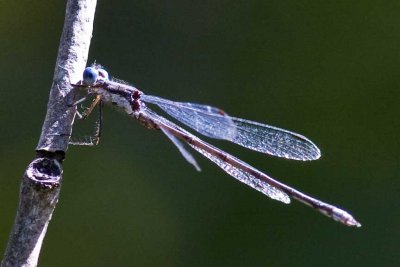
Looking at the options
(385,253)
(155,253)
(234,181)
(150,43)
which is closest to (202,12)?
(150,43)

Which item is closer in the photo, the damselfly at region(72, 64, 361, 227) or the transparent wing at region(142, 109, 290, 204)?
the damselfly at region(72, 64, 361, 227)

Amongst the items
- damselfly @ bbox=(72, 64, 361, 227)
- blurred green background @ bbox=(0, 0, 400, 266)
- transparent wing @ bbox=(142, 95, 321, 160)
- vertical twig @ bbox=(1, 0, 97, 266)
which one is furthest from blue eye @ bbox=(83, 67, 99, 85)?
blurred green background @ bbox=(0, 0, 400, 266)

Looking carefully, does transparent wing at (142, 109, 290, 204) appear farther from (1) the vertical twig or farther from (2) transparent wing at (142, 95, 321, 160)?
(1) the vertical twig

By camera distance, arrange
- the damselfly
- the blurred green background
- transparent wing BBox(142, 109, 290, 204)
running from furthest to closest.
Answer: the blurred green background, transparent wing BBox(142, 109, 290, 204), the damselfly

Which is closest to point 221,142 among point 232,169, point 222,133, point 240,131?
point 240,131

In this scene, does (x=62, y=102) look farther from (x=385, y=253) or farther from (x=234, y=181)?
(x=385, y=253)

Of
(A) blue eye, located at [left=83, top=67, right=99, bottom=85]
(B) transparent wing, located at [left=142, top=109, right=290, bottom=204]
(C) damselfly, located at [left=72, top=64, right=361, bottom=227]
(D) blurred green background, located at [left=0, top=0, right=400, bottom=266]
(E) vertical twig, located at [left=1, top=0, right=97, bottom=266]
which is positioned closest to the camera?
(E) vertical twig, located at [left=1, top=0, right=97, bottom=266]

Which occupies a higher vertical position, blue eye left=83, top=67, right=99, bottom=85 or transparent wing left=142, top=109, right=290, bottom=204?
blue eye left=83, top=67, right=99, bottom=85

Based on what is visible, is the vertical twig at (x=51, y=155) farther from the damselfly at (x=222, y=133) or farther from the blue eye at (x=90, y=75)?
the damselfly at (x=222, y=133)

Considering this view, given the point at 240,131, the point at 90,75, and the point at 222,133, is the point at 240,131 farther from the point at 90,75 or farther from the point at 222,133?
the point at 90,75
